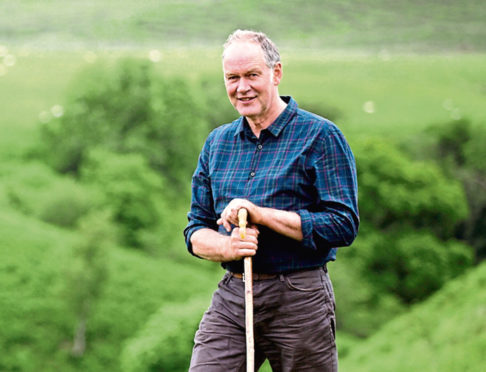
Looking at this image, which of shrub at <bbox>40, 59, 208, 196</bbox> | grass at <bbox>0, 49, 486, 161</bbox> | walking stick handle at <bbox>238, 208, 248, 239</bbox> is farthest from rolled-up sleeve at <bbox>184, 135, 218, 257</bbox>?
grass at <bbox>0, 49, 486, 161</bbox>

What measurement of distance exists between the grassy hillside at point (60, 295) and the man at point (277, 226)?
39.7 meters

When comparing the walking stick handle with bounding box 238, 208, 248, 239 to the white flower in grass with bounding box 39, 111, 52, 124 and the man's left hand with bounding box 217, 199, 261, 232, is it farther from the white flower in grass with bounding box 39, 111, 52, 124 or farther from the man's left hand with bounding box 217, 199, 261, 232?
the white flower in grass with bounding box 39, 111, 52, 124

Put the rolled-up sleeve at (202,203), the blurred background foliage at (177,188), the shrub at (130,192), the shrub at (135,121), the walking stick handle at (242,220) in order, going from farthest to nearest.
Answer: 1. the shrub at (135,121)
2. the shrub at (130,192)
3. the blurred background foliage at (177,188)
4. the rolled-up sleeve at (202,203)
5. the walking stick handle at (242,220)

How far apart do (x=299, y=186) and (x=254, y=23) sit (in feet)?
288

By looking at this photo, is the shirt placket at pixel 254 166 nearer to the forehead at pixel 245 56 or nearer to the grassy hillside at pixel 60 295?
the forehead at pixel 245 56

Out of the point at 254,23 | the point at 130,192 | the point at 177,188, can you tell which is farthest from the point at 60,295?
the point at 254,23

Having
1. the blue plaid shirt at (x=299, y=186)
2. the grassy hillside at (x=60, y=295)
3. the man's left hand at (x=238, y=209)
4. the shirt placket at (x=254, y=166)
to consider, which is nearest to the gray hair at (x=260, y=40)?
the blue plaid shirt at (x=299, y=186)

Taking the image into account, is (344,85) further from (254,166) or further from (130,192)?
(254,166)

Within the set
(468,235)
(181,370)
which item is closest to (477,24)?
(468,235)

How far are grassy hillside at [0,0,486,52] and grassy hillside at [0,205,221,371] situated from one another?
3459 centimetres

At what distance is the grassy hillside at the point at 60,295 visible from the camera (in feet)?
144

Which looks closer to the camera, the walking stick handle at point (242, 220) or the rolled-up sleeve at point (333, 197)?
the walking stick handle at point (242, 220)

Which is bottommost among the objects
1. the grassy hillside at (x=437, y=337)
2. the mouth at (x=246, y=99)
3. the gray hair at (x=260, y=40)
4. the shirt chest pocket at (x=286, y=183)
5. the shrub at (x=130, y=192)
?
the grassy hillside at (x=437, y=337)

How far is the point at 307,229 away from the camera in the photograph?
332 cm
